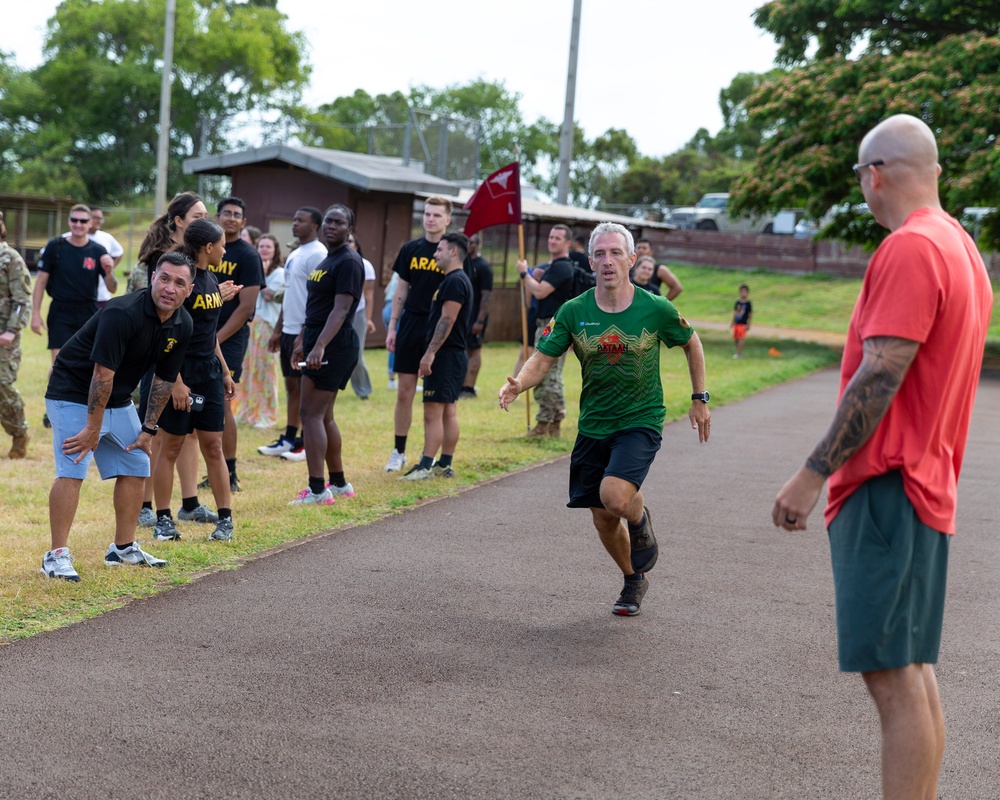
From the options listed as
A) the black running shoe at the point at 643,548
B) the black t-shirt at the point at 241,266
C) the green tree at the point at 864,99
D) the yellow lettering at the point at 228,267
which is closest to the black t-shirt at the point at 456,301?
the black t-shirt at the point at 241,266

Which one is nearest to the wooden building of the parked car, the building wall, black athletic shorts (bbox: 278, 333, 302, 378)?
the building wall

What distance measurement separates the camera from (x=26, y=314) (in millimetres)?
9477

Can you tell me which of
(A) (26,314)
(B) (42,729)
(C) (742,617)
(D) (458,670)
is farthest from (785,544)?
(A) (26,314)

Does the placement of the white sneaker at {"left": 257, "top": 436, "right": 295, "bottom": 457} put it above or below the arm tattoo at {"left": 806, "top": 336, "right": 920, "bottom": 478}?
below

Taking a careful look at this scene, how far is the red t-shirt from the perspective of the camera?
10.4ft

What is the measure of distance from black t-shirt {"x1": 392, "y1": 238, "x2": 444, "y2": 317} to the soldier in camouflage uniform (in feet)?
9.66

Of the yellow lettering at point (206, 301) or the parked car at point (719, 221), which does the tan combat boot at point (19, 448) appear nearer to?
the yellow lettering at point (206, 301)

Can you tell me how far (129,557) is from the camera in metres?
6.41

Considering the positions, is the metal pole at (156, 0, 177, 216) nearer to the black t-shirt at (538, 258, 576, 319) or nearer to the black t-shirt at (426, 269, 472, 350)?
the black t-shirt at (538, 258, 576, 319)

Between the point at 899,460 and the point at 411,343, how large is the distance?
259 inches

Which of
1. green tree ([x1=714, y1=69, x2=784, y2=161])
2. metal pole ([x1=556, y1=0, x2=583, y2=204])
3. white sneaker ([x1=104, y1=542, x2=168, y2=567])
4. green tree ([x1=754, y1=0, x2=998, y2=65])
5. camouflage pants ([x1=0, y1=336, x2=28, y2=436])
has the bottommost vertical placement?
white sneaker ([x1=104, y1=542, x2=168, y2=567])

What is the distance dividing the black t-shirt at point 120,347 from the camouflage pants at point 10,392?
360 centimetres

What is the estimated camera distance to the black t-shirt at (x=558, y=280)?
11344 millimetres

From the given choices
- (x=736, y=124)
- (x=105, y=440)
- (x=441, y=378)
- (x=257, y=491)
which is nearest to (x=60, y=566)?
(x=105, y=440)
